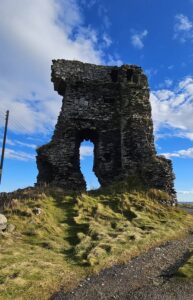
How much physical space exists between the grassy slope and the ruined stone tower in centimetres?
320

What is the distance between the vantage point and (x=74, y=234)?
54.1 ft

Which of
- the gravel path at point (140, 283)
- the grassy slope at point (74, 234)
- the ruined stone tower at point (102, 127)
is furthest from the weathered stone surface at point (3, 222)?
the ruined stone tower at point (102, 127)

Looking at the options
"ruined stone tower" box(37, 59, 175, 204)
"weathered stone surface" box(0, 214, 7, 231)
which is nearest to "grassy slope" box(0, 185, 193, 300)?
"weathered stone surface" box(0, 214, 7, 231)

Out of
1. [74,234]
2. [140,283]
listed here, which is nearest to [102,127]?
[74,234]

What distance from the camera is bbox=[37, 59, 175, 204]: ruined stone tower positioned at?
1016 inches

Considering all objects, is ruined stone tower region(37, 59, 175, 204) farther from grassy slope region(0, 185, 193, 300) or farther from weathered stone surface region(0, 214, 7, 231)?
weathered stone surface region(0, 214, 7, 231)

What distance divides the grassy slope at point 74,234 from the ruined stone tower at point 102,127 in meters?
3.20

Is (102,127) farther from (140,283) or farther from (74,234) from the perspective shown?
(140,283)

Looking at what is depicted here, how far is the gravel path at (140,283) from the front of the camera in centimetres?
991

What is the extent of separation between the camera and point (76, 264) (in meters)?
12.6

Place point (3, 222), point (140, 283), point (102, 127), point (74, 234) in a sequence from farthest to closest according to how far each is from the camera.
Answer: point (102, 127)
point (74, 234)
point (3, 222)
point (140, 283)

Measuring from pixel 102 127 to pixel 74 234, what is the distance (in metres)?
12.8

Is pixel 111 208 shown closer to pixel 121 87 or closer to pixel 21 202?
pixel 21 202

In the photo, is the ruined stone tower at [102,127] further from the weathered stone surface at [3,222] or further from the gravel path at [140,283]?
the gravel path at [140,283]
